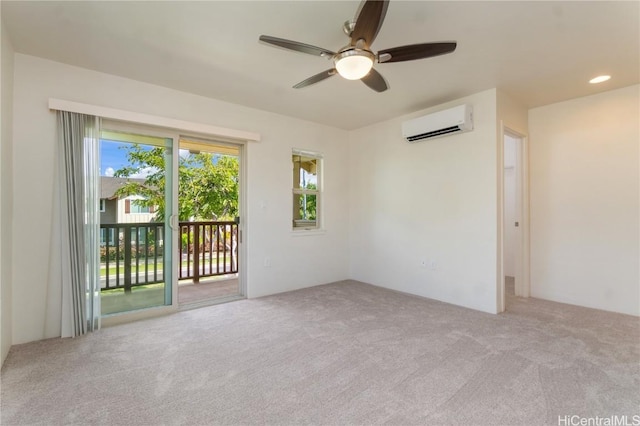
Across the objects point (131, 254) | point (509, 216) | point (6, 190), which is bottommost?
point (131, 254)

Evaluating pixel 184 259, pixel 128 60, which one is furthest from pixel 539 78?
pixel 184 259

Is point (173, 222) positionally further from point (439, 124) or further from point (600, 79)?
point (600, 79)

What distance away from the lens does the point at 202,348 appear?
8.20 ft

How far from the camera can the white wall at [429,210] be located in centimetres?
341

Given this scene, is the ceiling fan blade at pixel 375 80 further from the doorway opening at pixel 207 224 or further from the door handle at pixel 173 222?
the door handle at pixel 173 222

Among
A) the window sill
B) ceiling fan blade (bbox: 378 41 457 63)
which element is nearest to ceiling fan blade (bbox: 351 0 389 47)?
ceiling fan blade (bbox: 378 41 457 63)

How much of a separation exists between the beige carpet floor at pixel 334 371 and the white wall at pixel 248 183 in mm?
728

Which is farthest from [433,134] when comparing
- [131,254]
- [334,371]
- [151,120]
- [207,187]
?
[207,187]

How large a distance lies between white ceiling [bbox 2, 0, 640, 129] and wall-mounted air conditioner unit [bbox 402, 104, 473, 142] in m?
0.22

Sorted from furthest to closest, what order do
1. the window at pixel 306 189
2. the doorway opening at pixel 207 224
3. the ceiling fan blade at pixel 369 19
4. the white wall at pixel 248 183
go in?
the window at pixel 306 189, the doorway opening at pixel 207 224, the white wall at pixel 248 183, the ceiling fan blade at pixel 369 19

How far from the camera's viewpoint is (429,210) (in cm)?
400

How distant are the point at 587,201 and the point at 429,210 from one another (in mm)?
1765

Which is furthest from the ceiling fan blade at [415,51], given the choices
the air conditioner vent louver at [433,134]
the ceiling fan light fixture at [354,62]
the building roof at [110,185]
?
the building roof at [110,185]

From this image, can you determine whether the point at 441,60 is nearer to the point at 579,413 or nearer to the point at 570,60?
the point at 570,60
